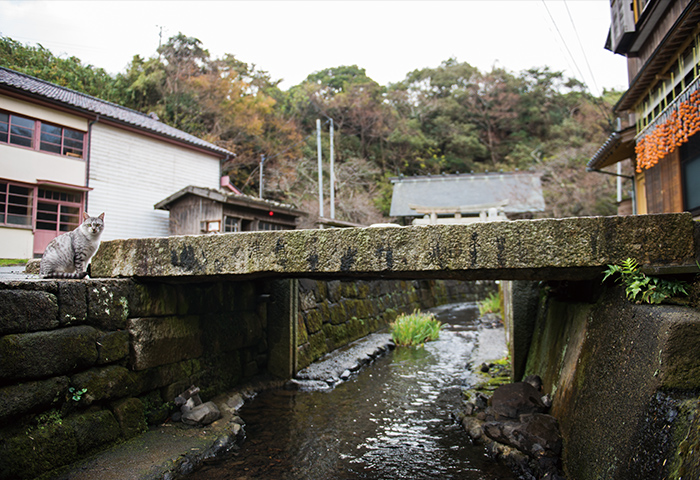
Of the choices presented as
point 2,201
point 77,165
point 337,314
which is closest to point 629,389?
point 337,314

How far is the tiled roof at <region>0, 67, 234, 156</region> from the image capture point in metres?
9.80

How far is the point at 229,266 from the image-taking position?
3639 millimetres

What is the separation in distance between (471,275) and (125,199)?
577 inches

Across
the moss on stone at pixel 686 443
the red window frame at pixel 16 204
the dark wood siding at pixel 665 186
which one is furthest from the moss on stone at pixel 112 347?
the red window frame at pixel 16 204

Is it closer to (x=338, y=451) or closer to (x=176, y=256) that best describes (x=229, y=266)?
(x=176, y=256)

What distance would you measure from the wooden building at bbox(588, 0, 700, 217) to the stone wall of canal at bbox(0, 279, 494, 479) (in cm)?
655

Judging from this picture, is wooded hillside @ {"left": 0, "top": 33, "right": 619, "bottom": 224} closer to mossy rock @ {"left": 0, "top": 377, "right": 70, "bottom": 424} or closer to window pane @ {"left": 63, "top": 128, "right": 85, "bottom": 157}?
window pane @ {"left": 63, "top": 128, "right": 85, "bottom": 157}

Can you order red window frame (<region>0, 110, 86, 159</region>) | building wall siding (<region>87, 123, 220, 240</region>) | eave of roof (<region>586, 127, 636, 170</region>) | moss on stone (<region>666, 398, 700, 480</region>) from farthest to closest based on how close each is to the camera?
building wall siding (<region>87, 123, 220, 240</region>) < red window frame (<region>0, 110, 86, 159</region>) < eave of roof (<region>586, 127, 636, 170</region>) < moss on stone (<region>666, 398, 700, 480</region>)

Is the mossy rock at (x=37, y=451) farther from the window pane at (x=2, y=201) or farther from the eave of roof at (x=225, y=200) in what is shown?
the window pane at (x=2, y=201)

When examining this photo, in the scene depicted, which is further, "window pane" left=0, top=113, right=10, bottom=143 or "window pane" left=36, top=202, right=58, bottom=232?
"window pane" left=36, top=202, right=58, bottom=232

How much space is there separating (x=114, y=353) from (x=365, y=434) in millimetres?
2651

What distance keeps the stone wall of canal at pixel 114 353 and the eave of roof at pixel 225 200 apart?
695 centimetres

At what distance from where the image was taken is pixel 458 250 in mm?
3047

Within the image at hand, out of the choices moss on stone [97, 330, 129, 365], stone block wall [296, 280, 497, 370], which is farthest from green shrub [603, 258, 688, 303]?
stone block wall [296, 280, 497, 370]
